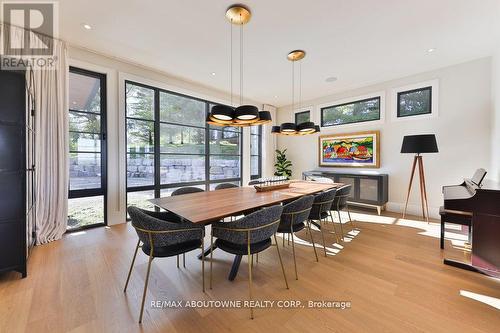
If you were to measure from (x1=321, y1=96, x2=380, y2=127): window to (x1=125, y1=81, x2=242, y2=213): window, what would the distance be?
2.82 metres

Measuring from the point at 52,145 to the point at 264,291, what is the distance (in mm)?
3617

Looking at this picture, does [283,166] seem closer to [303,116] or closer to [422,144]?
[303,116]

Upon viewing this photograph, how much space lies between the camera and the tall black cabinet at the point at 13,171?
2004 millimetres

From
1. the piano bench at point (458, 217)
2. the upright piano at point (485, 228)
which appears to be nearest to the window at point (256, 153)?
the piano bench at point (458, 217)

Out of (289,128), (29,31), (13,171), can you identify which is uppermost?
(29,31)

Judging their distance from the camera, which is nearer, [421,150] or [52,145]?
[52,145]

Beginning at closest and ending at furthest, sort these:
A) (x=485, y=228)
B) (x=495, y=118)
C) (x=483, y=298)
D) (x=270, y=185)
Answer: (x=483, y=298), (x=485, y=228), (x=270, y=185), (x=495, y=118)

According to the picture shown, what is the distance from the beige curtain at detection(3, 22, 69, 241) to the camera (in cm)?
295

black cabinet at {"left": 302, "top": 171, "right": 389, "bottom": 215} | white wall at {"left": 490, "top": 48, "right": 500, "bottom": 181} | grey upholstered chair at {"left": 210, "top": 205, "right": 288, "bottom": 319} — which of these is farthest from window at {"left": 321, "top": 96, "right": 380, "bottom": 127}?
grey upholstered chair at {"left": 210, "top": 205, "right": 288, "bottom": 319}

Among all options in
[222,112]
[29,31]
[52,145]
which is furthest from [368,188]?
[29,31]

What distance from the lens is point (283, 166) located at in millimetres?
6707

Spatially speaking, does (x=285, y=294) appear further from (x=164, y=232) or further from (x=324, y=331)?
(x=164, y=232)

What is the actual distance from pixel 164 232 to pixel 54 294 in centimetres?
129

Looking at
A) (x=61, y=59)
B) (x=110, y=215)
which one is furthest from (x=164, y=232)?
(x=61, y=59)
